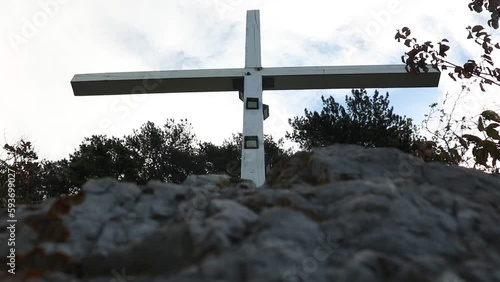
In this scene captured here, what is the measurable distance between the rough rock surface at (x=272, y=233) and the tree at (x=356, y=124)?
14902 millimetres

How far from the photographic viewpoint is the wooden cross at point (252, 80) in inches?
319

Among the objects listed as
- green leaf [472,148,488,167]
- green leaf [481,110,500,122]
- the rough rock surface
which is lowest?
the rough rock surface

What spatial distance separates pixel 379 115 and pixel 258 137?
1218 cm

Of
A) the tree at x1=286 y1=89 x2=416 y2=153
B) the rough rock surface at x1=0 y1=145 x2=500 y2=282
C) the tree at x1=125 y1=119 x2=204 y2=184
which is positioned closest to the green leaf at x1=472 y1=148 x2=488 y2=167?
the rough rock surface at x1=0 y1=145 x2=500 y2=282

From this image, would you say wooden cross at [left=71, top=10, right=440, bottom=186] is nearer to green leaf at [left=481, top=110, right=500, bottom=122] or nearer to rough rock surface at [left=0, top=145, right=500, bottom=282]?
green leaf at [left=481, top=110, right=500, bottom=122]

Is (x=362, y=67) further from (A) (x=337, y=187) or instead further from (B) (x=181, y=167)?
(B) (x=181, y=167)

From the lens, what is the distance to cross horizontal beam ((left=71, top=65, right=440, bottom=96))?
26.7ft

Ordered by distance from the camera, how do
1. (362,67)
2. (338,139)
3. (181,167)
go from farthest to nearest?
(181,167) < (338,139) < (362,67)

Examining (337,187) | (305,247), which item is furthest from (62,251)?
(337,187)

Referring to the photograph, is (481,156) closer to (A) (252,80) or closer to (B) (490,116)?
(B) (490,116)

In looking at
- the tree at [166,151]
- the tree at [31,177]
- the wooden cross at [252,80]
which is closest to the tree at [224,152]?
the tree at [166,151]

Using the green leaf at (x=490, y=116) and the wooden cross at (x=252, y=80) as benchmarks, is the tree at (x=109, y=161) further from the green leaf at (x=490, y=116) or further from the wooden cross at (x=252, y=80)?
the green leaf at (x=490, y=116)

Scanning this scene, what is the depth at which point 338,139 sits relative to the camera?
18156 millimetres

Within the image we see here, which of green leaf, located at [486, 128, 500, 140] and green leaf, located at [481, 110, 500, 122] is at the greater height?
green leaf, located at [481, 110, 500, 122]
